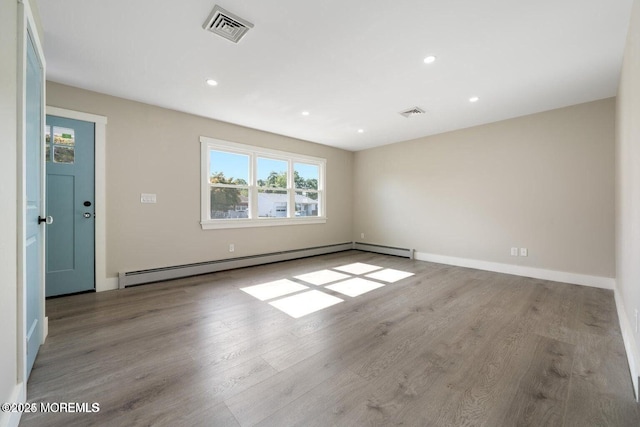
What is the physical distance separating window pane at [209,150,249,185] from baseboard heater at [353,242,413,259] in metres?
3.19

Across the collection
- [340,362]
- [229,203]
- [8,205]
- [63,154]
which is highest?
[63,154]

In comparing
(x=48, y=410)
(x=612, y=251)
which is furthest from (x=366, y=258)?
(x=48, y=410)

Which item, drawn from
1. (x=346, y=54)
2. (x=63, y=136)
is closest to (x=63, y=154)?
(x=63, y=136)

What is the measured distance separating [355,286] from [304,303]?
3.03ft

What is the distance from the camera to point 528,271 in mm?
4066

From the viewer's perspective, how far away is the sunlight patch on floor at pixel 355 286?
3.35 meters

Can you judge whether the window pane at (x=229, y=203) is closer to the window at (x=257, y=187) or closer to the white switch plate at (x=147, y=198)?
the window at (x=257, y=187)

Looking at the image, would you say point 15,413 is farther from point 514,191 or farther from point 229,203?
point 514,191

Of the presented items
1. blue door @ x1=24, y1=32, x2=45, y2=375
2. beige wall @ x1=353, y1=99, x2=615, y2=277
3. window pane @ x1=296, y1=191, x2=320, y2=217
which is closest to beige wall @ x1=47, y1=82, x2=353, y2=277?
window pane @ x1=296, y1=191, x2=320, y2=217

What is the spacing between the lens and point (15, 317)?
53.1 inches

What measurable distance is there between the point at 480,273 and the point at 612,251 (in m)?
1.54

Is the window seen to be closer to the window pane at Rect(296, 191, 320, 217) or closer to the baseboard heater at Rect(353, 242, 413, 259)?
the window pane at Rect(296, 191, 320, 217)

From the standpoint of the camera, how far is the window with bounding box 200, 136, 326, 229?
14.4 ft

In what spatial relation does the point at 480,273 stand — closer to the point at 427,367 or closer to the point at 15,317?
the point at 427,367
